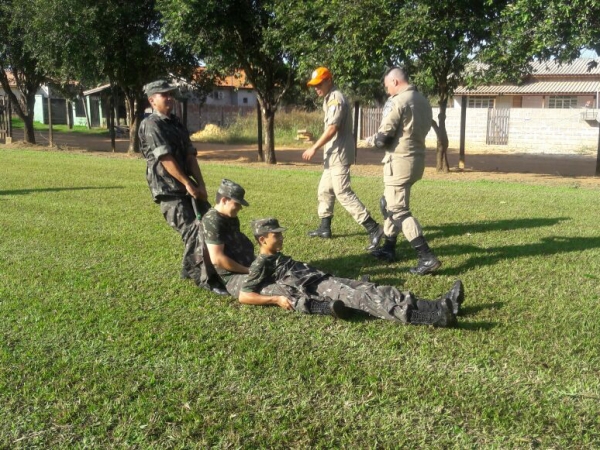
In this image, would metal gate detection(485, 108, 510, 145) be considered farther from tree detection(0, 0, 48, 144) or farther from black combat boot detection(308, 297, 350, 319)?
black combat boot detection(308, 297, 350, 319)

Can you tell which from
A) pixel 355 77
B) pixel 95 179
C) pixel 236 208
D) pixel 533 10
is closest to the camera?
pixel 236 208

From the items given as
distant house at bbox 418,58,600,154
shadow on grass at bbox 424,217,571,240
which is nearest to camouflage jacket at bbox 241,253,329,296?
shadow on grass at bbox 424,217,571,240

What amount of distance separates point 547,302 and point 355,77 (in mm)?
11553

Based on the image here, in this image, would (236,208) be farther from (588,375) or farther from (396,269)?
(588,375)

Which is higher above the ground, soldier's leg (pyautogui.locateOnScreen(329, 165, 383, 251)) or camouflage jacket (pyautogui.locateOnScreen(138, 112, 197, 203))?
camouflage jacket (pyautogui.locateOnScreen(138, 112, 197, 203))

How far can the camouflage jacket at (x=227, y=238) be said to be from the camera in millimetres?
4793

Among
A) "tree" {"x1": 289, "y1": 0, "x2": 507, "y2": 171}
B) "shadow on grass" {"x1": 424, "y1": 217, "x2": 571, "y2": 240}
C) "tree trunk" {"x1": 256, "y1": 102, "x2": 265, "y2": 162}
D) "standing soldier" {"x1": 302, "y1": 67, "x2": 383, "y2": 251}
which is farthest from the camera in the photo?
"tree trunk" {"x1": 256, "y1": 102, "x2": 265, "y2": 162}

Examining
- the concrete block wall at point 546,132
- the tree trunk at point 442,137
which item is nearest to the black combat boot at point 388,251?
the tree trunk at point 442,137

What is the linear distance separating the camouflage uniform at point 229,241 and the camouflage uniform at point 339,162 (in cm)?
208

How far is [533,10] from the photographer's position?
40.1ft

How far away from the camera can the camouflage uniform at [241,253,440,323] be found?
14.0ft

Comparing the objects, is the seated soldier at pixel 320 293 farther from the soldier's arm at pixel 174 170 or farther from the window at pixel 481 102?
the window at pixel 481 102

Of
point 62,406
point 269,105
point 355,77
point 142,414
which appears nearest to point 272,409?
point 142,414

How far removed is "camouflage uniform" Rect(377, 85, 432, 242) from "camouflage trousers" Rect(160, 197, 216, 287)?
1870 mm
